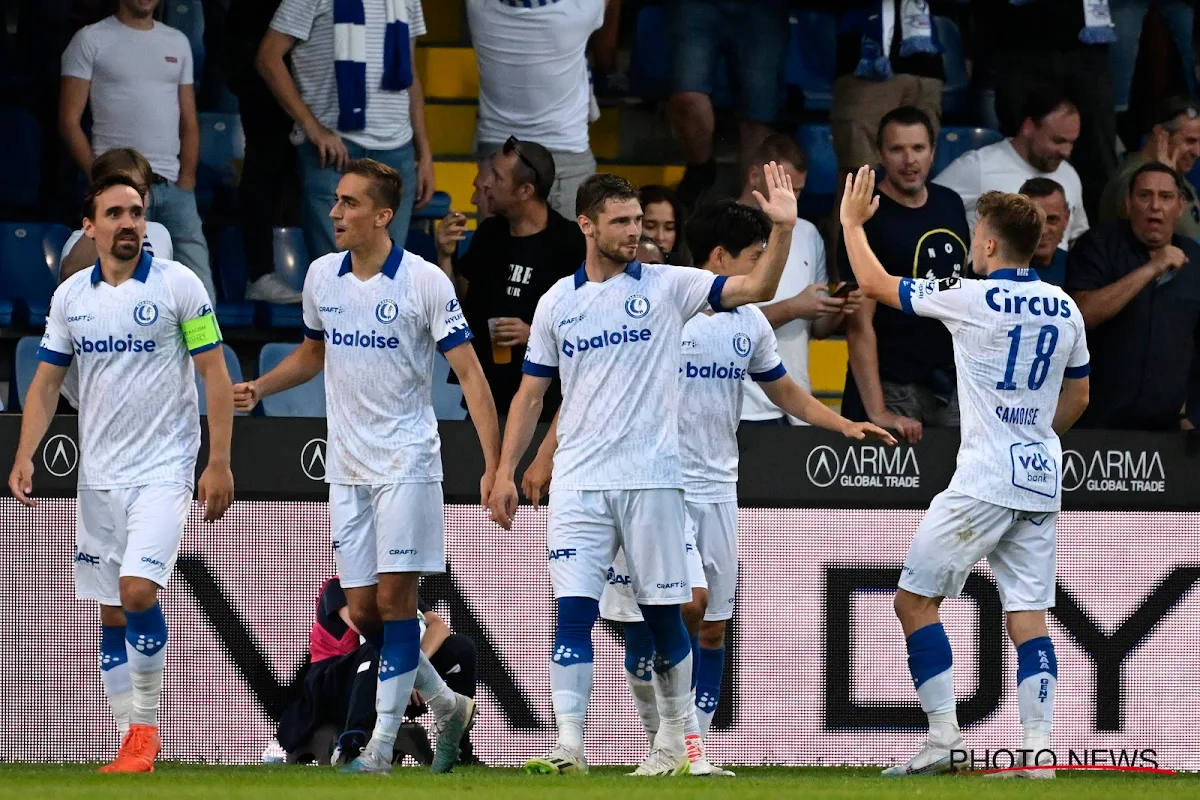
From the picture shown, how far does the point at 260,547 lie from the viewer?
328 inches

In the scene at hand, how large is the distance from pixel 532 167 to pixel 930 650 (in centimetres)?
308

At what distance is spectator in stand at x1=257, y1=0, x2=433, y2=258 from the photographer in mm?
10133

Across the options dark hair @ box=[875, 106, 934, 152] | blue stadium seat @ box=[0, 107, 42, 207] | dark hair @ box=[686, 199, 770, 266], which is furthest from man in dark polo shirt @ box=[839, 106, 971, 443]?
blue stadium seat @ box=[0, 107, 42, 207]

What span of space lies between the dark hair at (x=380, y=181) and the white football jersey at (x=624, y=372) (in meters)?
0.78

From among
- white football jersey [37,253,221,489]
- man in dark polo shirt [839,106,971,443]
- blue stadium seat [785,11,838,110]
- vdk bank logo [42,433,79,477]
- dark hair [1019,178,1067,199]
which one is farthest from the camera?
blue stadium seat [785,11,838,110]

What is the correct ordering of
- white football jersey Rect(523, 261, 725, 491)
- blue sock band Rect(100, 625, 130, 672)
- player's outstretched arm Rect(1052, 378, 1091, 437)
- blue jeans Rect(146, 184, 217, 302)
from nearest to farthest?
white football jersey Rect(523, 261, 725, 491)
blue sock band Rect(100, 625, 130, 672)
player's outstretched arm Rect(1052, 378, 1091, 437)
blue jeans Rect(146, 184, 217, 302)

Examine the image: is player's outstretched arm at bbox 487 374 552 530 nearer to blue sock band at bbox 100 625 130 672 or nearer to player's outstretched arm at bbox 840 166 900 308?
player's outstretched arm at bbox 840 166 900 308

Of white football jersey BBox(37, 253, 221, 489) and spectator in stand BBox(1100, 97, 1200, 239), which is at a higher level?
spectator in stand BBox(1100, 97, 1200, 239)

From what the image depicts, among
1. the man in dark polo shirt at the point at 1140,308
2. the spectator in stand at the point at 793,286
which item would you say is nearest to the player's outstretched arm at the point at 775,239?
the spectator in stand at the point at 793,286

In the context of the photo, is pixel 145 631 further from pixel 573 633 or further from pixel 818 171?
pixel 818 171

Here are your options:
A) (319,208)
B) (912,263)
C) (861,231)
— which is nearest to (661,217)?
(912,263)

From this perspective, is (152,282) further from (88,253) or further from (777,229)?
(777,229)

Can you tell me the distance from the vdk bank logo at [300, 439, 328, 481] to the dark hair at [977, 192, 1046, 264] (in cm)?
298

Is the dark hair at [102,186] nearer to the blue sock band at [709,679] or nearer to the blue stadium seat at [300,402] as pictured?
the blue stadium seat at [300,402]
